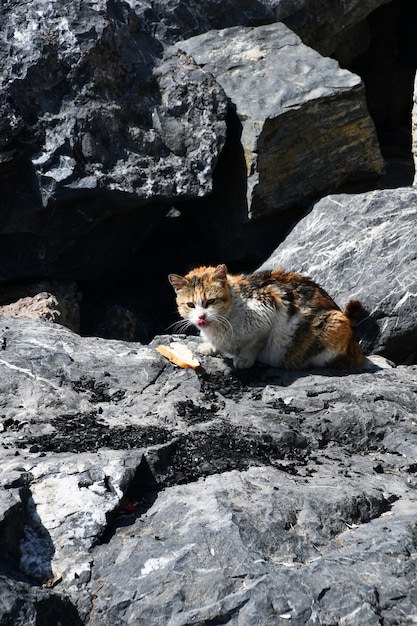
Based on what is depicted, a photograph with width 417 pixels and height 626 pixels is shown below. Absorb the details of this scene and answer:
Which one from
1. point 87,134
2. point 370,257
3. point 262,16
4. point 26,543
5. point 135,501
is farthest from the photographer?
point 262,16

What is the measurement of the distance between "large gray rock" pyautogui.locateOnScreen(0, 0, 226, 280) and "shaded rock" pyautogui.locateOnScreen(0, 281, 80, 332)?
0.17m

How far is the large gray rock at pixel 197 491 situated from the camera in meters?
4.39

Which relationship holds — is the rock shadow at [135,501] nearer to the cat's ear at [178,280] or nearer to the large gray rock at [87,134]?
the cat's ear at [178,280]

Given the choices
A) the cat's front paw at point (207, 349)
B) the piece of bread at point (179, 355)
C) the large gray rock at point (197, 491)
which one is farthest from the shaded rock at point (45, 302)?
the cat's front paw at point (207, 349)

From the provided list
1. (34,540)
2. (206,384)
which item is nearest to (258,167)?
(206,384)

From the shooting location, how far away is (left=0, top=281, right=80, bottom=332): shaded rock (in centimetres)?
859

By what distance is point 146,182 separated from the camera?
28.5 ft

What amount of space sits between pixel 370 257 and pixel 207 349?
196 cm

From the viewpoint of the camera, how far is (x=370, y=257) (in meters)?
8.32

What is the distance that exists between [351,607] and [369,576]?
0.74ft

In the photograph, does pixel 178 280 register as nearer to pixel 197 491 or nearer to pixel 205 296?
pixel 205 296

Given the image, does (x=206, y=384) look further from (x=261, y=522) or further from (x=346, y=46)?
(x=346, y=46)

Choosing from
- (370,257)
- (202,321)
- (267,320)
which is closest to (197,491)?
(202,321)

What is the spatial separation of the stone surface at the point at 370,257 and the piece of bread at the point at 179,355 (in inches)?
66.0
